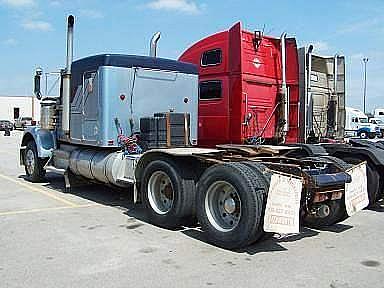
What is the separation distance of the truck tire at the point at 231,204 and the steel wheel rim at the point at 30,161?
21.3 ft

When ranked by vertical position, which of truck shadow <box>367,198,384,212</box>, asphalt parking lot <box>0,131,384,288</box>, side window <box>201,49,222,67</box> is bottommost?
asphalt parking lot <box>0,131,384,288</box>

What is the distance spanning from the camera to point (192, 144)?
9578mm

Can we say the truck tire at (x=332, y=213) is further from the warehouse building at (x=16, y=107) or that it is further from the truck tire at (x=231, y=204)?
the warehouse building at (x=16, y=107)

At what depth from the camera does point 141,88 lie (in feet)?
30.0

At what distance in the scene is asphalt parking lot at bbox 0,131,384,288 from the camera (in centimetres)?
486

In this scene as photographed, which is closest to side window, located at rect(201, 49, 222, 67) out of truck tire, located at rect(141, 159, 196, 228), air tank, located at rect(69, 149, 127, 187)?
air tank, located at rect(69, 149, 127, 187)

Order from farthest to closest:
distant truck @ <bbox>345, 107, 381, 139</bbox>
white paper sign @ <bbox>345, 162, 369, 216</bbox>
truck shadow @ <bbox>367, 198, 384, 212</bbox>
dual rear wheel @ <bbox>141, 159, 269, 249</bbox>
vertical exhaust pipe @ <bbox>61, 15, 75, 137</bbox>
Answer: distant truck @ <bbox>345, 107, 381, 139</bbox> → vertical exhaust pipe @ <bbox>61, 15, 75, 137</bbox> → truck shadow @ <bbox>367, 198, 384, 212</bbox> → white paper sign @ <bbox>345, 162, 369, 216</bbox> → dual rear wheel @ <bbox>141, 159, 269, 249</bbox>

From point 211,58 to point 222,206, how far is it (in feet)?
17.5

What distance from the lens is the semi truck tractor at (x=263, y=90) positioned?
1039 cm

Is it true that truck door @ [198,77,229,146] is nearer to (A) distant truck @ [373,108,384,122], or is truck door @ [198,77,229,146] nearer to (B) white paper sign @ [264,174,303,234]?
(B) white paper sign @ [264,174,303,234]

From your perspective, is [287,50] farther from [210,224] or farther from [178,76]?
[210,224]

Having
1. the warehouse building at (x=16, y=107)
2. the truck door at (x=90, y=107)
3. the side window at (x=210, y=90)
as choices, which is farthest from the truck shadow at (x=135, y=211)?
the warehouse building at (x=16, y=107)

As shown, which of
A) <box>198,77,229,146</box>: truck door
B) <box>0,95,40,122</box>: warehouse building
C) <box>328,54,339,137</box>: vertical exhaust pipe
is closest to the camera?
<box>198,77,229,146</box>: truck door

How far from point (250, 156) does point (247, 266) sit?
202cm
